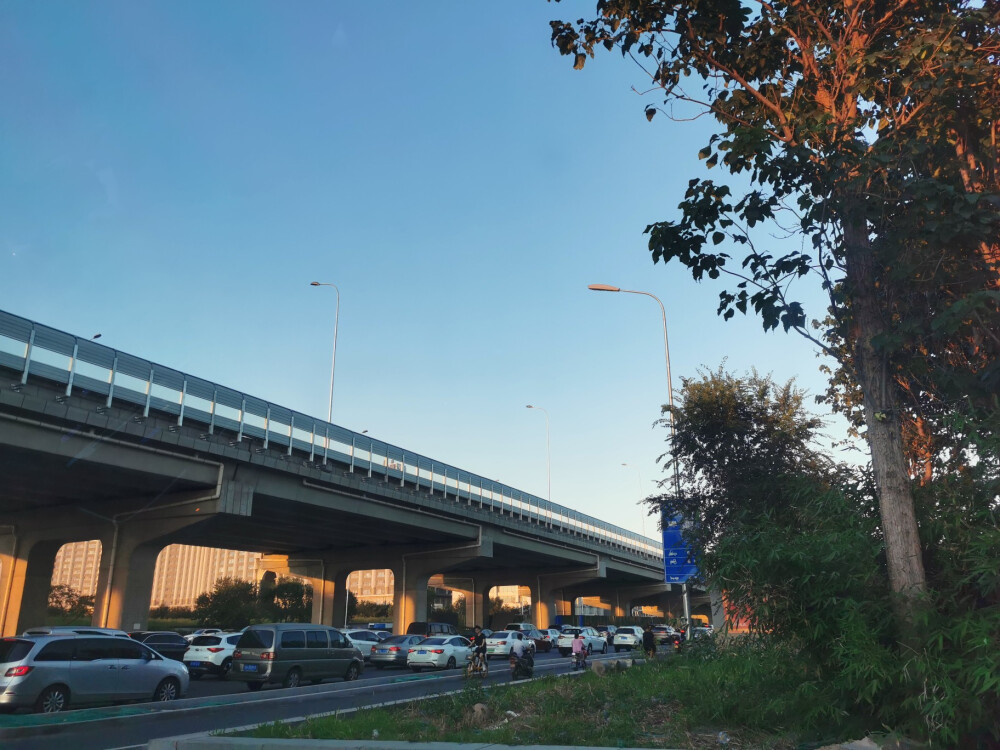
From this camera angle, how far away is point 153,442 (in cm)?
2897

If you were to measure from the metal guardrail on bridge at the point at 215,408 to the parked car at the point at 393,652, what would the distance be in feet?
28.1

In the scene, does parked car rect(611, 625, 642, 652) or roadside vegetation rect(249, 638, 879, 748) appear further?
parked car rect(611, 625, 642, 652)

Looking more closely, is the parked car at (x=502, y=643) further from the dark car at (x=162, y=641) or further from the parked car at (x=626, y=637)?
the dark car at (x=162, y=641)

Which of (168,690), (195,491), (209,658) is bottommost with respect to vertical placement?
(168,690)

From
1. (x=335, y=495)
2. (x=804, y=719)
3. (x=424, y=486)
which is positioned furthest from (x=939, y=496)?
(x=424, y=486)

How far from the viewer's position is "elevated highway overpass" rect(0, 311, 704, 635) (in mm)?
25703

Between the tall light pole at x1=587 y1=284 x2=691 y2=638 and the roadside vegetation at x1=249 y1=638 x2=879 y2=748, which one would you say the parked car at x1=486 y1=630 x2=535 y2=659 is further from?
the roadside vegetation at x1=249 y1=638 x2=879 y2=748

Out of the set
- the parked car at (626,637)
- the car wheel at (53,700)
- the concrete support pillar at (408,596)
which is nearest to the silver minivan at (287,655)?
the car wheel at (53,700)

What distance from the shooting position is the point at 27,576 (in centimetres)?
3906

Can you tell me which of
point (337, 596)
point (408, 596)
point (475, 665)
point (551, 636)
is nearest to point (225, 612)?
point (337, 596)

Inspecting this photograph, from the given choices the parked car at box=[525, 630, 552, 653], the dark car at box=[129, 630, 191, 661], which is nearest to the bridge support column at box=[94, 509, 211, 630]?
the dark car at box=[129, 630, 191, 661]

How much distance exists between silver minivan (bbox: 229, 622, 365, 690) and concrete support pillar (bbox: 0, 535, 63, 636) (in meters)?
20.7

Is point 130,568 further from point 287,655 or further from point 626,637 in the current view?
point 626,637

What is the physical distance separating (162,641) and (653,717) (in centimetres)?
2775
